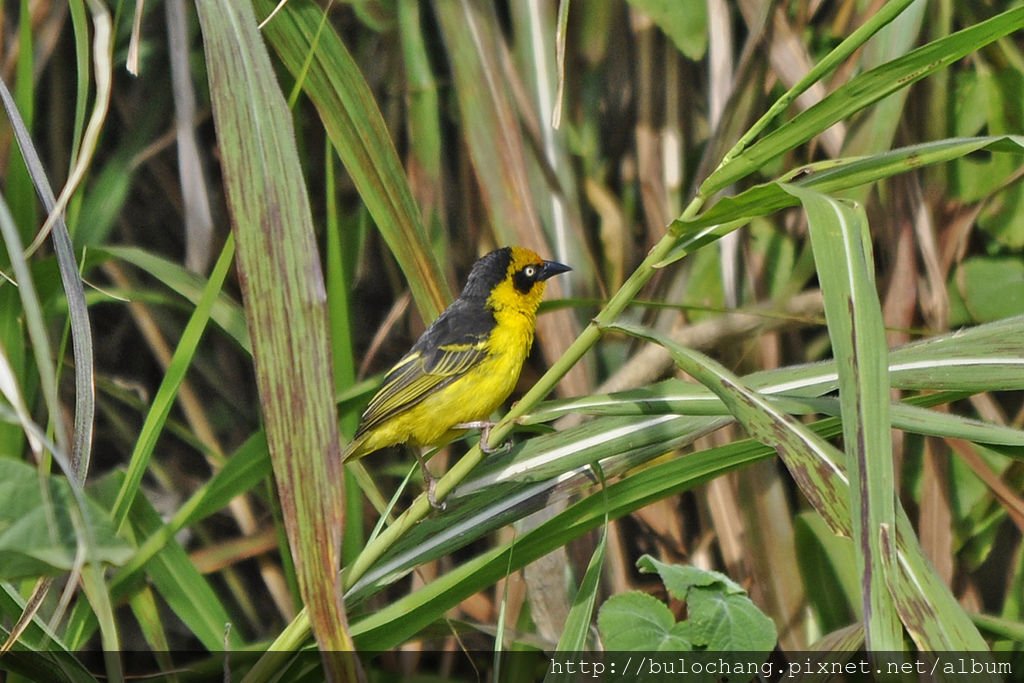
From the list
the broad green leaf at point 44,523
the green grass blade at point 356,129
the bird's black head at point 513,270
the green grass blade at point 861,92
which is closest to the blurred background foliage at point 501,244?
the green grass blade at point 356,129

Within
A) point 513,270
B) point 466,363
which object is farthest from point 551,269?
point 466,363

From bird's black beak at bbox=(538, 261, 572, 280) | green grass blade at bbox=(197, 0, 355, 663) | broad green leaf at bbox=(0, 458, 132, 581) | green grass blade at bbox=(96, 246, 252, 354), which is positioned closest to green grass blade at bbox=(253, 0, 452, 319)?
green grass blade at bbox=(96, 246, 252, 354)

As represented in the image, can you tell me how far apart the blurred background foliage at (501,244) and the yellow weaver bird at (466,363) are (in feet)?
0.31

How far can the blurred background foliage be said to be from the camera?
1.93m

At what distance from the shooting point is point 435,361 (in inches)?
91.2

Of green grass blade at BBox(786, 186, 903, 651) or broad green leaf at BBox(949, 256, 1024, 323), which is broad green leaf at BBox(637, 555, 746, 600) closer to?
green grass blade at BBox(786, 186, 903, 651)

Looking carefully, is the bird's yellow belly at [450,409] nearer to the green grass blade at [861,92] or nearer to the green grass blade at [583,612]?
the green grass blade at [583,612]

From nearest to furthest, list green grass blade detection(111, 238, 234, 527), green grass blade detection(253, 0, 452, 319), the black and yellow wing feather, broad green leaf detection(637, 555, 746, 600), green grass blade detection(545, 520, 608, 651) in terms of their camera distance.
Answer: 1. green grass blade detection(545, 520, 608, 651)
2. broad green leaf detection(637, 555, 746, 600)
3. green grass blade detection(111, 238, 234, 527)
4. green grass blade detection(253, 0, 452, 319)
5. the black and yellow wing feather

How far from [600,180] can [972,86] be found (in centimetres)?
93

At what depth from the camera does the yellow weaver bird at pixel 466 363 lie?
7.40 ft

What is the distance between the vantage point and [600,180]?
8.84ft

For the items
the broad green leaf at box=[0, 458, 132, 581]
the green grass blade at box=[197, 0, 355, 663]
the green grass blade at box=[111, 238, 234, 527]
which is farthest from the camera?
the green grass blade at box=[111, 238, 234, 527]

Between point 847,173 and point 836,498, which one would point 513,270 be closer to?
point 847,173

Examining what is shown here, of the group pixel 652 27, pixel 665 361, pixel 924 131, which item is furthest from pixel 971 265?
pixel 652 27
